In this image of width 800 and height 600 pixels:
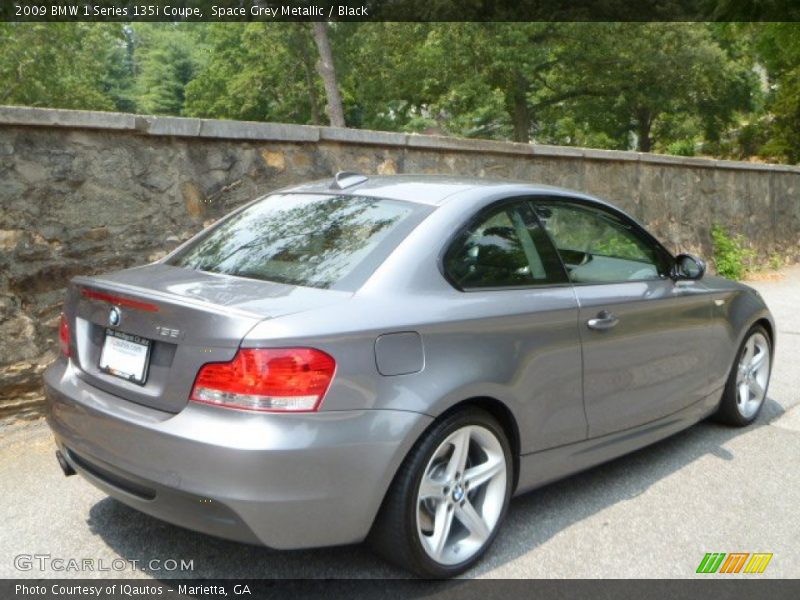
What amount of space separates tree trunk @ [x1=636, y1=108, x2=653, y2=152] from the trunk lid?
35346mm

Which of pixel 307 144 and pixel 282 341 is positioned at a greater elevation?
pixel 307 144

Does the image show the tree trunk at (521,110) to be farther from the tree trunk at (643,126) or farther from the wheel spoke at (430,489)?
the wheel spoke at (430,489)

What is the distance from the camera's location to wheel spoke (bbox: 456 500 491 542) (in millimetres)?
3281

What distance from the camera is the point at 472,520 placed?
10.9ft

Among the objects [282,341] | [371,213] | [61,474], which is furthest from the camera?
[61,474]

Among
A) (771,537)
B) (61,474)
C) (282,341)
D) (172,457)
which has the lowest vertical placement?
(61,474)

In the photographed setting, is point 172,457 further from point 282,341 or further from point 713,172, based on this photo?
point 713,172

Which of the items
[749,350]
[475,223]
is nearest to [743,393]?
[749,350]

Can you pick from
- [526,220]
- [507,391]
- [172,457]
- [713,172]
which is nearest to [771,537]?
[507,391]

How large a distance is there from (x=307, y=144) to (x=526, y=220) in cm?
301

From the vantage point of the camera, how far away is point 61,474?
4324 mm

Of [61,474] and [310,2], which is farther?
[310,2]

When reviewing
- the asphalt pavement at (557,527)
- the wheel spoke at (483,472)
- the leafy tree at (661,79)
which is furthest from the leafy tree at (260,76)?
the wheel spoke at (483,472)

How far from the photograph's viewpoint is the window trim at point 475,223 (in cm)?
335
